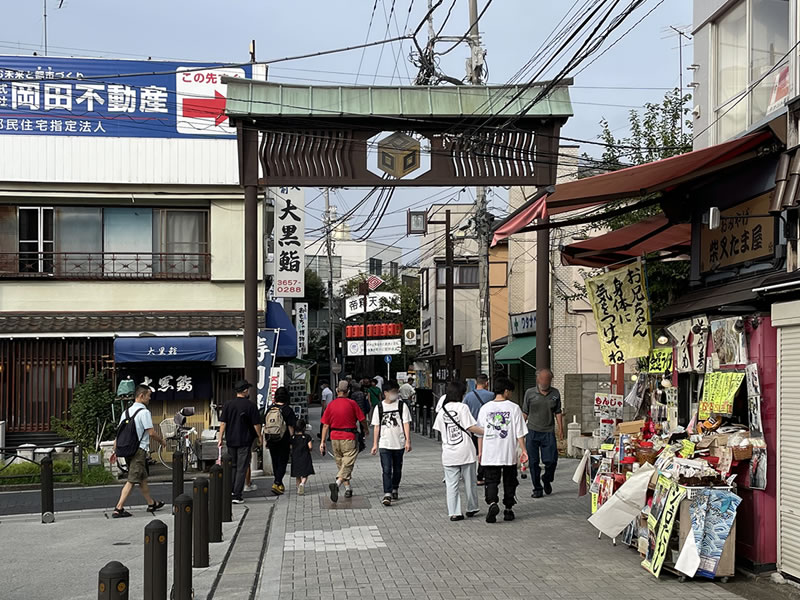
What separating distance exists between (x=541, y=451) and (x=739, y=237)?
608 cm

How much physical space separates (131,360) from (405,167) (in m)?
9.82

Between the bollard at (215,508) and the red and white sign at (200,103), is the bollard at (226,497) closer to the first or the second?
the bollard at (215,508)

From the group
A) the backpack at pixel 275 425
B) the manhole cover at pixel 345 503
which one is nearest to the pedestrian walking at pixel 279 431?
the backpack at pixel 275 425

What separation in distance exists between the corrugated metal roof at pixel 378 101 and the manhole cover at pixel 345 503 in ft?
21.5

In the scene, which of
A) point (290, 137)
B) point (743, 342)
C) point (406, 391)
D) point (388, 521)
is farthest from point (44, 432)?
point (743, 342)

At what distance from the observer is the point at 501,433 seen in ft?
42.3

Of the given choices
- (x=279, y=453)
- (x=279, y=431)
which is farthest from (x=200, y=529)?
(x=279, y=453)

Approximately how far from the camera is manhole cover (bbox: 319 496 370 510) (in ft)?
48.3

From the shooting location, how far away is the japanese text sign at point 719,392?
373 inches

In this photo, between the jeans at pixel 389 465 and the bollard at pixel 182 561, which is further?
the jeans at pixel 389 465

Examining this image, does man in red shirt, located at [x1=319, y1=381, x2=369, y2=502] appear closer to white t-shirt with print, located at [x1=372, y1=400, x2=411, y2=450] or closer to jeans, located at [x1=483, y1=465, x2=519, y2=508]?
white t-shirt with print, located at [x1=372, y1=400, x2=411, y2=450]

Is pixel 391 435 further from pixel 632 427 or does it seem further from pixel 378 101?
pixel 378 101

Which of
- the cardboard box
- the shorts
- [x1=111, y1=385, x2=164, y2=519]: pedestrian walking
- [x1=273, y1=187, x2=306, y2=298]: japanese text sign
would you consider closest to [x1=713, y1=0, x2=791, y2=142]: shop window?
the cardboard box

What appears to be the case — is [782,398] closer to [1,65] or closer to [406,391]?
[1,65]
